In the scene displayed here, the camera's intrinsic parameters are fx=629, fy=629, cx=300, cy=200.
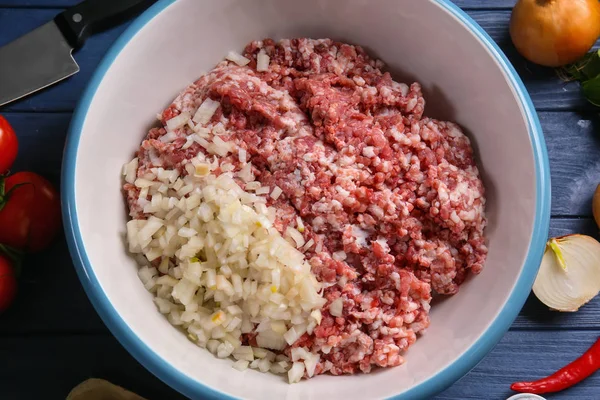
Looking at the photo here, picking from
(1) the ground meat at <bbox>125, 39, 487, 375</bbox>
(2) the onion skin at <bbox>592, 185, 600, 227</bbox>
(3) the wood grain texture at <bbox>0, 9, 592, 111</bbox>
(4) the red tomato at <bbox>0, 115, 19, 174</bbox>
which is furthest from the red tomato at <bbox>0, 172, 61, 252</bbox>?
(2) the onion skin at <bbox>592, 185, 600, 227</bbox>

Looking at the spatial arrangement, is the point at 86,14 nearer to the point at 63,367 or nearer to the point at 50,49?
the point at 50,49

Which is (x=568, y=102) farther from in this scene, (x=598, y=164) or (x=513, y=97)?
(x=513, y=97)

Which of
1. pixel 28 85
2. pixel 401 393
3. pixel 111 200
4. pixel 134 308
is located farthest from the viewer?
pixel 28 85

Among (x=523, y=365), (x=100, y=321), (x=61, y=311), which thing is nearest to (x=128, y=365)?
(x=100, y=321)

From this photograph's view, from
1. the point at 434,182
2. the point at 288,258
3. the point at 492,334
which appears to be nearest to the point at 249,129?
the point at 288,258

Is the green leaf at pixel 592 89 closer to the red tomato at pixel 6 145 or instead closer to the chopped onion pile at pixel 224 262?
the chopped onion pile at pixel 224 262

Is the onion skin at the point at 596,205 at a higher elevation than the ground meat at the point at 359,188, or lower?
lower

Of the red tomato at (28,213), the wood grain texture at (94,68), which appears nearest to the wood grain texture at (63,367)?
the red tomato at (28,213)
